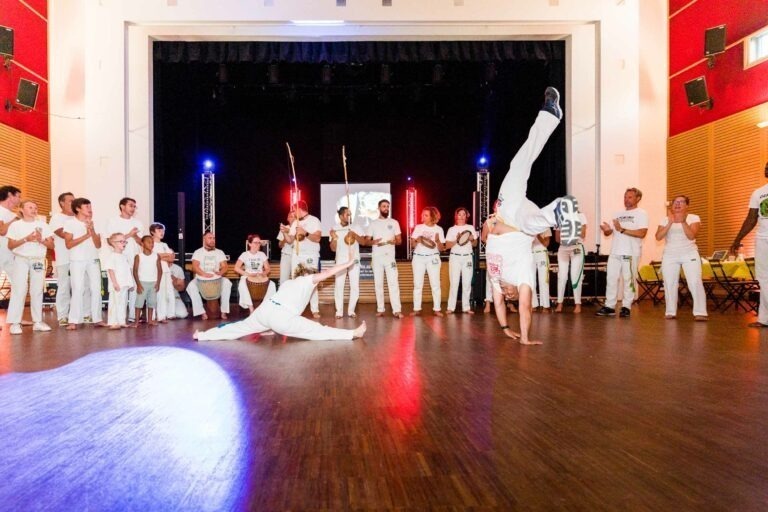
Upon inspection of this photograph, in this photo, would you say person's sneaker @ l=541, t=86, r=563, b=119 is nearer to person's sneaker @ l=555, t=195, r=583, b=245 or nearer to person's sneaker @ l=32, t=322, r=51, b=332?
person's sneaker @ l=555, t=195, r=583, b=245

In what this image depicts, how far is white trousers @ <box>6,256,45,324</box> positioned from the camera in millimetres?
5984

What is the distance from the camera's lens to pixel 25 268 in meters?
6.07

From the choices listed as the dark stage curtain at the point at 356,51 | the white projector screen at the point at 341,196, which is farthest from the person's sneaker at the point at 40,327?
the white projector screen at the point at 341,196

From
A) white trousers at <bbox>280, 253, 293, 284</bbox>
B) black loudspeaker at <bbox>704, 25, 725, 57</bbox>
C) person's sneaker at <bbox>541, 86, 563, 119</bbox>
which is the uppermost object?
black loudspeaker at <bbox>704, 25, 725, 57</bbox>

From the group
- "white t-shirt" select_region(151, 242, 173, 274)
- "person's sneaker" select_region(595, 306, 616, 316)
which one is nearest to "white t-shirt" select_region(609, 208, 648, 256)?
"person's sneaker" select_region(595, 306, 616, 316)

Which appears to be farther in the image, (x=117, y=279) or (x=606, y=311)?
(x=606, y=311)

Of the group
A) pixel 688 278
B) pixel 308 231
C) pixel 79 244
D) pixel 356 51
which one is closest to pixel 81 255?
pixel 79 244

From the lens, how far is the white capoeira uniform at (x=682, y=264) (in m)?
6.55

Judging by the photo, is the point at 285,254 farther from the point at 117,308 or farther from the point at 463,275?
the point at 463,275

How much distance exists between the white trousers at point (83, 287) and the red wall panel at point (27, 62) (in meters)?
4.65

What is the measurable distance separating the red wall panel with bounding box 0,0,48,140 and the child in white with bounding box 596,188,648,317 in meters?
9.49

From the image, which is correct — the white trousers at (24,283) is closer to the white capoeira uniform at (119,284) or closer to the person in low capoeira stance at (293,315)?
the white capoeira uniform at (119,284)

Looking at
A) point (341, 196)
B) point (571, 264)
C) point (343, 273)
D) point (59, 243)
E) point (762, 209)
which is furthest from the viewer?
point (341, 196)

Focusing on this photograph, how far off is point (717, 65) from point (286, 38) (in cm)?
747
